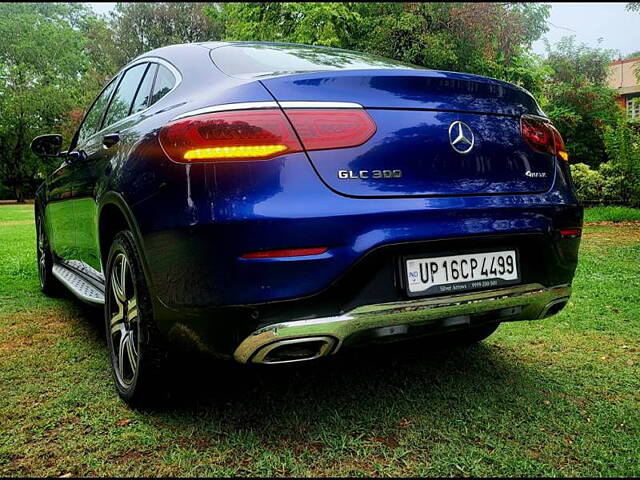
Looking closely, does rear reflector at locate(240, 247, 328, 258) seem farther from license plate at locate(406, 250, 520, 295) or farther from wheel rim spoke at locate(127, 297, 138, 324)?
wheel rim spoke at locate(127, 297, 138, 324)

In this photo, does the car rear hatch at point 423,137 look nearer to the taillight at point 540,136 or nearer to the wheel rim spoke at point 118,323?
the taillight at point 540,136

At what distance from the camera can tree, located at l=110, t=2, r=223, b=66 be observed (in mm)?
31469

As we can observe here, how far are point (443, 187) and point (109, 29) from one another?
3408 centimetres

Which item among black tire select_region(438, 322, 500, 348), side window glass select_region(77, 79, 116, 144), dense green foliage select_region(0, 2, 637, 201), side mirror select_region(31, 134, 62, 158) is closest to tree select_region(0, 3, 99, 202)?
dense green foliage select_region(0, 2, 637, 201)

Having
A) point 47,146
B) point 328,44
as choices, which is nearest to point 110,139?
point 47,146

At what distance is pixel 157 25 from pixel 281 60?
3178 centimetres

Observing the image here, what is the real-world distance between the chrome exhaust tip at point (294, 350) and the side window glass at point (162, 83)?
1.32 m

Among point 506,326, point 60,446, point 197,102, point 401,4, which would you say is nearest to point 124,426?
point 60,446

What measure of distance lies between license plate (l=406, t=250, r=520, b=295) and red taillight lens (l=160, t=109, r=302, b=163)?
24.4 inches

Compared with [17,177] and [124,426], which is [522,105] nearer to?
[124,426]

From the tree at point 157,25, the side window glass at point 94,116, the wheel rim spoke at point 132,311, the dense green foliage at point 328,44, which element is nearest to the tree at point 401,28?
the dense green foliage at point 328,44

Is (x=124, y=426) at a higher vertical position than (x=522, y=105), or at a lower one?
lower

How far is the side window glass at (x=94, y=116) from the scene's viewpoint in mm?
3945

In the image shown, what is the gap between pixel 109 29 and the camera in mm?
32281
